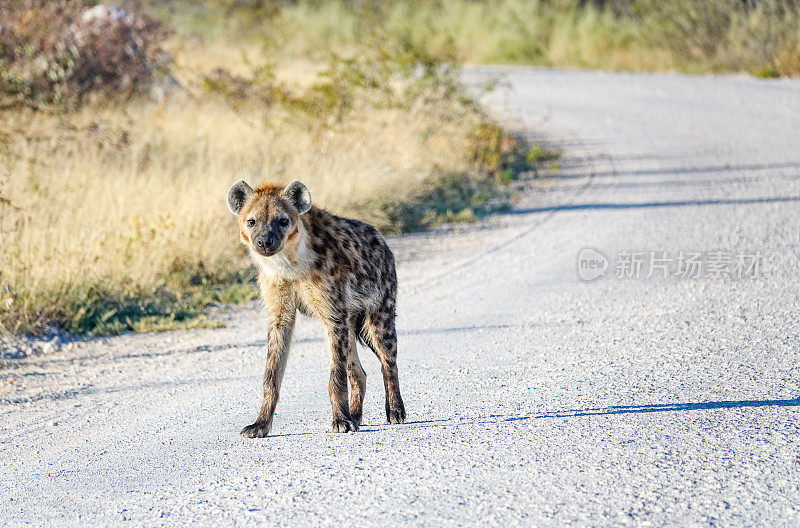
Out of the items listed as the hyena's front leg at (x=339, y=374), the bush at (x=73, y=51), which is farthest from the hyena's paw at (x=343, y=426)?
the bush at (x=73, y=51)

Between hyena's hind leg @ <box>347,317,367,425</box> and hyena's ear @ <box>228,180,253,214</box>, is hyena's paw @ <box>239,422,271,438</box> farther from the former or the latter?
hyena's ear @ <box>228,180,253,214</box>

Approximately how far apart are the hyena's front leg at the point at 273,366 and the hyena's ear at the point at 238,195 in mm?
559

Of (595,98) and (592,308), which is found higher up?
(595,98)

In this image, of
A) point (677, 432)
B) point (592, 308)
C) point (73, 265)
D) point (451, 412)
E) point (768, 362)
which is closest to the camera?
point (677, 432)

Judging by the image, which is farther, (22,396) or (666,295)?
(666,295)

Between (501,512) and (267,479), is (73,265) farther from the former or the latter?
(501,512)

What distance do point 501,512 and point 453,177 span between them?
920cm

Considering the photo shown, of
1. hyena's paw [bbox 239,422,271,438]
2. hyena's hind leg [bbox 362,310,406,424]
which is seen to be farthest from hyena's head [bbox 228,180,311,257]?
hyena's paw [bbox 239,422,271,438]

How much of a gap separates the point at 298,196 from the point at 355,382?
3.30 feet

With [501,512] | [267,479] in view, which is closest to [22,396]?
[267,479]

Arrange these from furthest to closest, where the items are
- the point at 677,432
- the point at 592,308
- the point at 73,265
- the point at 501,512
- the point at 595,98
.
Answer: the point at 595,98 → the point at 73,265 → the point at 592,308 → the point at 677,432 → the point at 501,512

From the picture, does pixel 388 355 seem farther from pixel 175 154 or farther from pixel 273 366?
pixel 175 154

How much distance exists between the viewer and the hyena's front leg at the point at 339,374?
4891mm

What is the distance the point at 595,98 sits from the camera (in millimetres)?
21188
